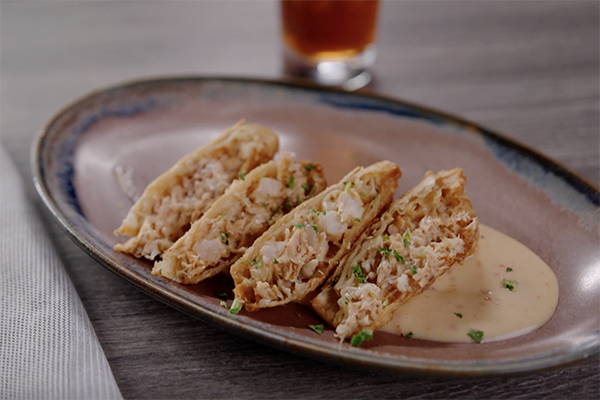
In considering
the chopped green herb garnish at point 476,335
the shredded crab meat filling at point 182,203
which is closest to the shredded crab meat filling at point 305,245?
the shredded crab meat filling at point 182,203

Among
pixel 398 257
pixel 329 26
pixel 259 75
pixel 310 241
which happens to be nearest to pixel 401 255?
pixel 398 257

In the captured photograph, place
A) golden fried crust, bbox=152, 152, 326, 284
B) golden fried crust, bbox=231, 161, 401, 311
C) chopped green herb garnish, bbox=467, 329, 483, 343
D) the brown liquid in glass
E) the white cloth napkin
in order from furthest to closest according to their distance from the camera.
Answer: the brown liquid in glass, golden fried crust, bbox=152, 152, 326, 284, golden fried crust, bbox=231, 161, 401, 311, chopped green herb garnish, bbox=467, 329, 483, 343, the white cloth napkin

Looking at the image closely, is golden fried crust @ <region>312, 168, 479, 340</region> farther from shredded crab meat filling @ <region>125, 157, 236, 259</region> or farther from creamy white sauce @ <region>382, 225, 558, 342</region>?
shredded crab meat filling @ <region>125, 157, 236, 259</region>

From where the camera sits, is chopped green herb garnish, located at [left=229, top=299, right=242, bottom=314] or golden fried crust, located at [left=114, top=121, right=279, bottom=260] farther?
golden fried crust, located at [left=114, top=121, right=279, bottom=260]

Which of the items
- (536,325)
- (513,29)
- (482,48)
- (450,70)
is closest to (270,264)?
(536,325)

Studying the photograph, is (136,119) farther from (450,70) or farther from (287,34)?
(450,70)

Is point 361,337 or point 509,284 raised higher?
point 509,284

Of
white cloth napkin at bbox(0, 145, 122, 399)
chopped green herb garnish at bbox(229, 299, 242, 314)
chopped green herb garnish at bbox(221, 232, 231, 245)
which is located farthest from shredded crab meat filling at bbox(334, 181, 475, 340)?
white cloth napkin at bbox(0, 145, 122, 399)

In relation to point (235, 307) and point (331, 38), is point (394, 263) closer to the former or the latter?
point (235, 307)
